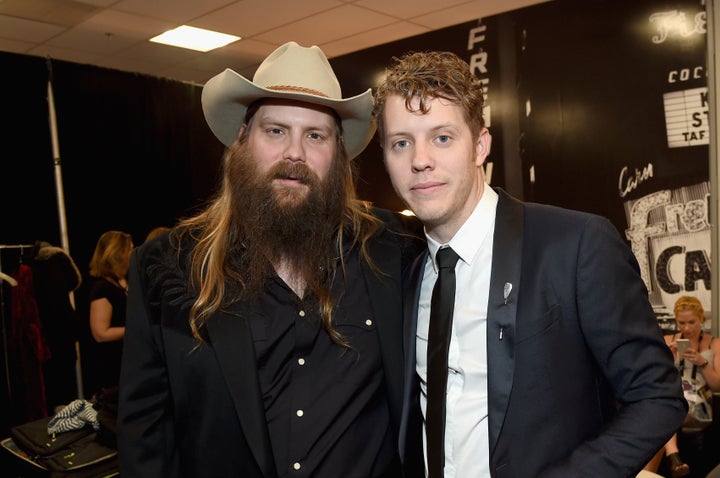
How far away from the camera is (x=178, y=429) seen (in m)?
1.71

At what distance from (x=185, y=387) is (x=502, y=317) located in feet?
3.01

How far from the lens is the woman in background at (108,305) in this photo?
440cm

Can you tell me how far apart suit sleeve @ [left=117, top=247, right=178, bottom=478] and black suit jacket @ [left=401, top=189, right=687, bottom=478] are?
96 cm

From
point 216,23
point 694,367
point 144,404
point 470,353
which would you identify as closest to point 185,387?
point 144,404

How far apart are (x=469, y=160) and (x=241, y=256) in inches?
31.9

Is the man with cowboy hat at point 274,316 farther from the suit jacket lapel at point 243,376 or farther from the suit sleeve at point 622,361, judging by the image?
the suit sleeve at point 622,361

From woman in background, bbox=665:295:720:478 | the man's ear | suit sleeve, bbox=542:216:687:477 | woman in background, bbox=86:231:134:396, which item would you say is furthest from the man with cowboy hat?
woman in background, bbox=86:231:134:396

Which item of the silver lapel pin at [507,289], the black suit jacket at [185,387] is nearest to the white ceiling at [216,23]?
the black suit jacket at [185,387]

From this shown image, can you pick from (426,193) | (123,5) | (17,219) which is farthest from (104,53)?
(426,193)

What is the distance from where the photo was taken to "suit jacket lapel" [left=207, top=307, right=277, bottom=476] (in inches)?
62.6

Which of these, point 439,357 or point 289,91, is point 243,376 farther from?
point 289,91

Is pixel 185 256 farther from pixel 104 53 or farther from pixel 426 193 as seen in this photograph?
pixel 104 53

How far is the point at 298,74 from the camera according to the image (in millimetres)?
1942

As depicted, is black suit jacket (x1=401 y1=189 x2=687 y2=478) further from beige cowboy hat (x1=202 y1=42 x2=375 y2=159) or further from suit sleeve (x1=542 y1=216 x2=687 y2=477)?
beige cowboy hat (x1=202 y1=42 x2=375 y2=159)
